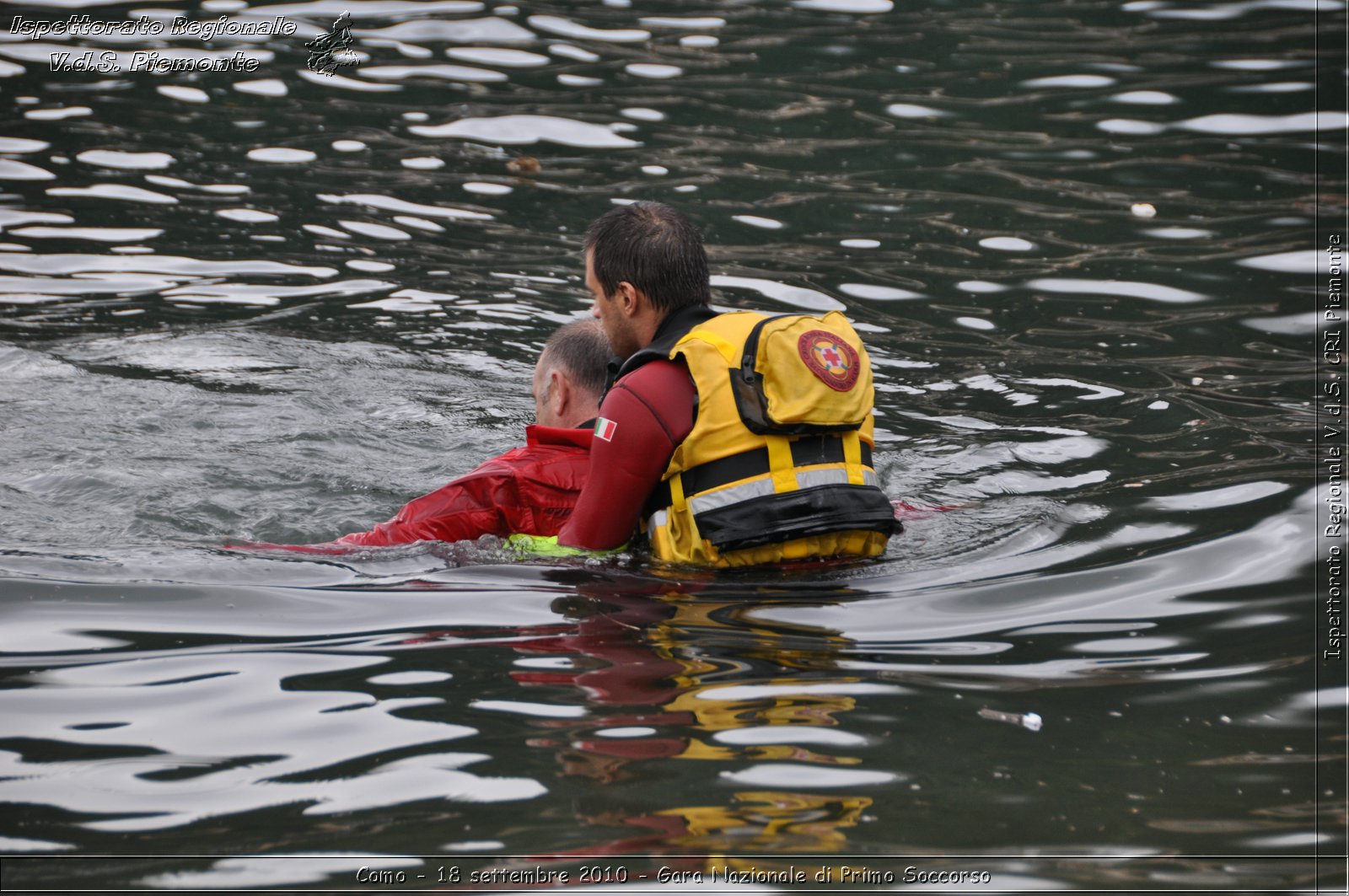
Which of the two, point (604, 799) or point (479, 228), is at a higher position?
point (479, 228)

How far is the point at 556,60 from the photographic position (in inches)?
559

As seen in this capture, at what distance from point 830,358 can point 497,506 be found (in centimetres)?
146

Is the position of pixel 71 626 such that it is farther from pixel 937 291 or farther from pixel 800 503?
pixel 937 291

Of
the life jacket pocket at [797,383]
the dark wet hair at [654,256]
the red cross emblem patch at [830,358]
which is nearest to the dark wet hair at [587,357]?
the dark wet hair at [654,256]

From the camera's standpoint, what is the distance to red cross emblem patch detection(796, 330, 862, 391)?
486 cm

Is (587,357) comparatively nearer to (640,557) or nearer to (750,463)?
(640,557)

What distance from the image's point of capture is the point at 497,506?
215 inches

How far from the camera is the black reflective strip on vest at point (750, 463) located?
488 centimetres

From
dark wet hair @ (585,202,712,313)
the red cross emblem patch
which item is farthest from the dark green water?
dark wet hair @ (585,202,712,313)

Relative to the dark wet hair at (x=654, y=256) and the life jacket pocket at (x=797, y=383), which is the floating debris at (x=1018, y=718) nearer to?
the life jacket pocket at (x=797, y=383)

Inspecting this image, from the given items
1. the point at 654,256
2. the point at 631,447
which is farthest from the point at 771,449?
the point at 654,256

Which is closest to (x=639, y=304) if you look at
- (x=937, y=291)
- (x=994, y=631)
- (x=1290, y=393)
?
(x=994, y=631)

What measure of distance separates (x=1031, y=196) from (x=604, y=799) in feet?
28.2

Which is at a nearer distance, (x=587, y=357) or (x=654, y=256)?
(x=654, y=256)
